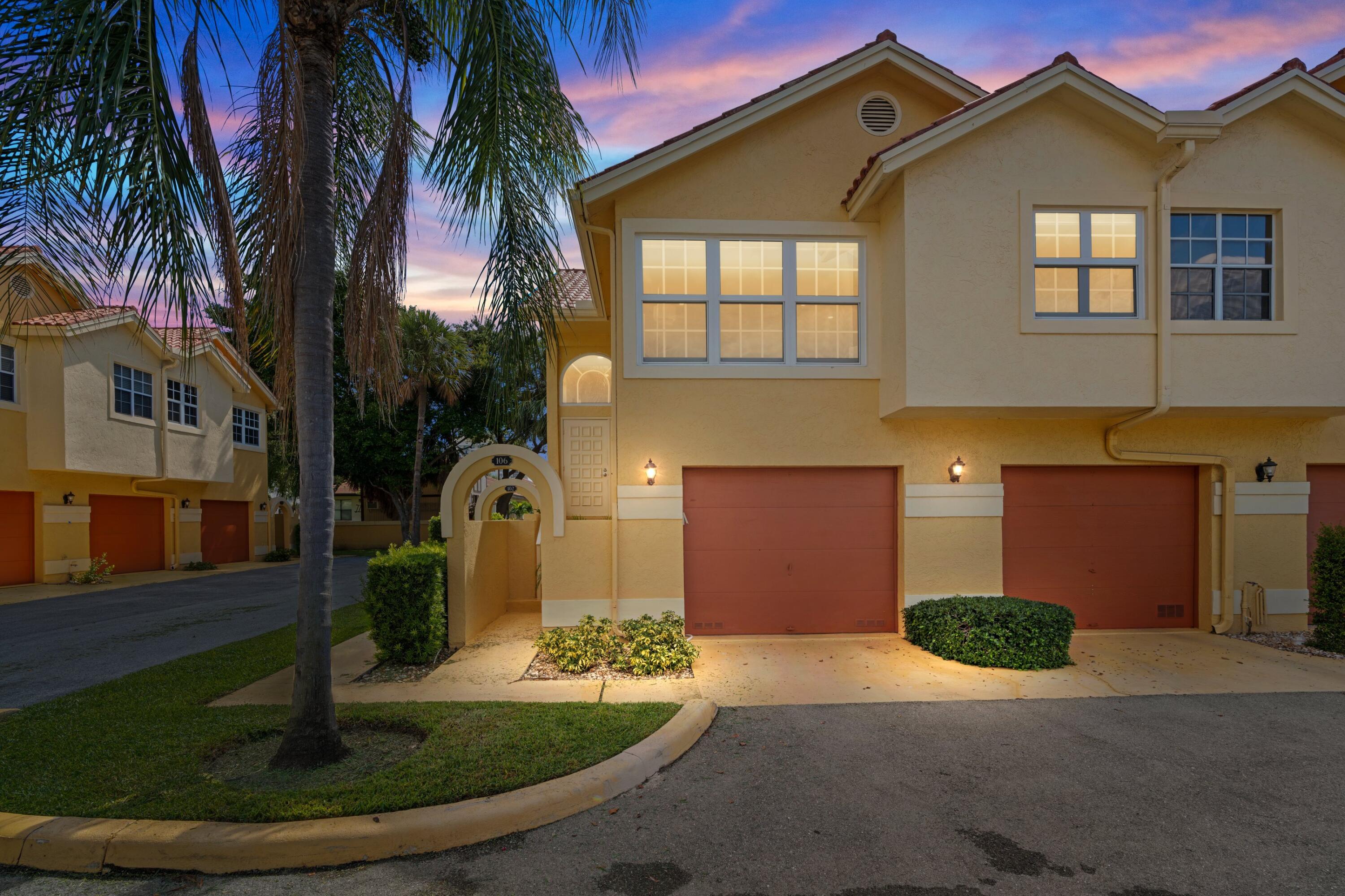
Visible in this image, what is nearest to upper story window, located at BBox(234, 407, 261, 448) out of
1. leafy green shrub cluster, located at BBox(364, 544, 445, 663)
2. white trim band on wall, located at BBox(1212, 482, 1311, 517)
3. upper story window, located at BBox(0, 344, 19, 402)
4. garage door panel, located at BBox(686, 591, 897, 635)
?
upper story window, located at BBox(0, 344, 19, 402)

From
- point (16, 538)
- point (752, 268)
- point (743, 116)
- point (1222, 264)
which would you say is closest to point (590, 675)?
point (752, 268)

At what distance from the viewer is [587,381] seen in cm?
1275

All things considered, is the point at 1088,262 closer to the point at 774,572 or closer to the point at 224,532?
the point at 774,572

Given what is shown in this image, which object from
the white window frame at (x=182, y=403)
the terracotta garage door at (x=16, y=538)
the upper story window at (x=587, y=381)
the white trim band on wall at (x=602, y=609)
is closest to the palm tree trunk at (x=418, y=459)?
the white window frame at (x=182, y=403)

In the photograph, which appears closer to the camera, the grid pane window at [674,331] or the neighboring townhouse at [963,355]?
the neighboring townhouse at [963,355]

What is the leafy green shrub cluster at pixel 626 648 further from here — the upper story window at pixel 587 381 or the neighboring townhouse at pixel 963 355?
the upper story window at pixel 587 381

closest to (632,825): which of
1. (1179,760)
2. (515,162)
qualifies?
(1179,760)

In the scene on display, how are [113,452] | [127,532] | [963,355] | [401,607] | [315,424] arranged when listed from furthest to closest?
1. [127,532]
2. [113,452]
3. [963,355]
4. [401,607]
5. [315,424]

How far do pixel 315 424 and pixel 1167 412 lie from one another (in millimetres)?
9557

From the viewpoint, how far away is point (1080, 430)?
9.55 meters

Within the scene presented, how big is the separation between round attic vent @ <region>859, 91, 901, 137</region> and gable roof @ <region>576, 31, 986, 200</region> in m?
0.46

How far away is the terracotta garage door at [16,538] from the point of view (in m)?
16.8

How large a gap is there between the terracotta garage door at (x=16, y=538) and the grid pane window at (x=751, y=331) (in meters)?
18.6

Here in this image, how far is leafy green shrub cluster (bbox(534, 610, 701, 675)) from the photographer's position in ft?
25.1
